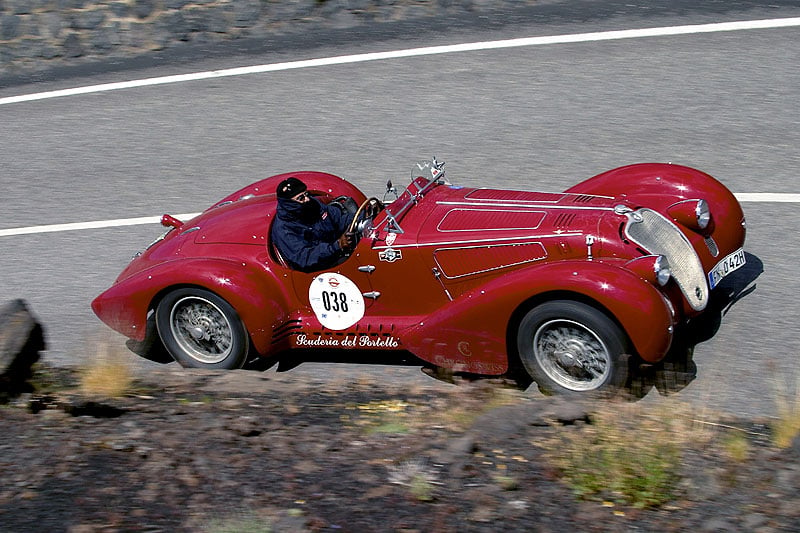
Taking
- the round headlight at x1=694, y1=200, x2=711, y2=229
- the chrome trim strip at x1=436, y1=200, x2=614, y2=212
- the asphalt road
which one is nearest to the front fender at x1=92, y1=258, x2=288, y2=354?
the asphalt road

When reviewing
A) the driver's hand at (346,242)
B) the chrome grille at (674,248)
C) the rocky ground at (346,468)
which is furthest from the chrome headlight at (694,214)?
the driver's hand at (346,242)

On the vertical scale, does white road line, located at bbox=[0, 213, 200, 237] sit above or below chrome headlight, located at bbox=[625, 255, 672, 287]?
below

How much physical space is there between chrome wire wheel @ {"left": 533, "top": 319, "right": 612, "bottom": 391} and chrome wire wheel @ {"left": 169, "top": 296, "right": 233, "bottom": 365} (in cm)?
243

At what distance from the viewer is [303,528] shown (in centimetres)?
480

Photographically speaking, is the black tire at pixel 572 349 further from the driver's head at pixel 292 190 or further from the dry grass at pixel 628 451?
the driver's head at pixel 292 190

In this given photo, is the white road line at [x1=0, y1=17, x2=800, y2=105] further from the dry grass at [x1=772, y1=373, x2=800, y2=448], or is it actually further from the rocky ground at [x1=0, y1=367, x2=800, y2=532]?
the rocky ground at [x1=0, y1=367, x2=800, y2=532]

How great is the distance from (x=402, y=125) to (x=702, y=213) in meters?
4.69

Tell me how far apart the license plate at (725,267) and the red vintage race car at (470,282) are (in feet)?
0.05

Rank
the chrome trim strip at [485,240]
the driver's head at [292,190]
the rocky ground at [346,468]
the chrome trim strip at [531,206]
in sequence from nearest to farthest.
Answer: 1. the rocky ground at [346,468]
2. the chrome trim strip at [485,240]
3. the chrome trim strip at [531,206]
4. the driver's head at [292,190]

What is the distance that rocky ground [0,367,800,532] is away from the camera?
4.86 meters

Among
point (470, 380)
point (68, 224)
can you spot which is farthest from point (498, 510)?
point (68, 224)

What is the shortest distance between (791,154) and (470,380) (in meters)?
4.76

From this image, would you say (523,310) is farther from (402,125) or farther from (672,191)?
(402,125)

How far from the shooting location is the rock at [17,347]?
20.1 ft
